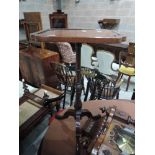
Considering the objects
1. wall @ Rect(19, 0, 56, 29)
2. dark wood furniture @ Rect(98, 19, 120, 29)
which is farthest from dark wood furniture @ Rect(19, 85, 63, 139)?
wall @ Rect(19, 0, 56, 29)

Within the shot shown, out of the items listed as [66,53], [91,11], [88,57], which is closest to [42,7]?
[91,11]

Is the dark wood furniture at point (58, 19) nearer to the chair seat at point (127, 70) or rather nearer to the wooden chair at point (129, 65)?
the wooden chair at point (129, 65)

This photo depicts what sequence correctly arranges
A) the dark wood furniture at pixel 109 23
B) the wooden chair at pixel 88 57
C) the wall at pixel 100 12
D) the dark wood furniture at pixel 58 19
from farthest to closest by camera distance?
the dark wood furniture at pixel 58 19
the dark wood furniture at pixel 109 23
the wall at pixel 100 12
the wooden chair at pixel 88 57

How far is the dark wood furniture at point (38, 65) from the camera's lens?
285 centimetres

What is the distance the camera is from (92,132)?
0.94 meters

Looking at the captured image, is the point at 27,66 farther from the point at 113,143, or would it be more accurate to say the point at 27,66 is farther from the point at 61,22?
the point at 113,143

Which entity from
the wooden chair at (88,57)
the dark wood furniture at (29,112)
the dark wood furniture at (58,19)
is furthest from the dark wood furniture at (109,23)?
the dark wood furniture at (29,112)

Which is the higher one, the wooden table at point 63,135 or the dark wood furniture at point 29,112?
the wooden table at point 63,135

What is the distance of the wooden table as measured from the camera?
896 mm

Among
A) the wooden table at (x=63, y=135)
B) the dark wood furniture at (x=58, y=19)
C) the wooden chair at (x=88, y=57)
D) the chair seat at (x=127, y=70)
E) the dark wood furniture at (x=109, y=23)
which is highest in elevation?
the dark wood furniture at (x=58, y=19)

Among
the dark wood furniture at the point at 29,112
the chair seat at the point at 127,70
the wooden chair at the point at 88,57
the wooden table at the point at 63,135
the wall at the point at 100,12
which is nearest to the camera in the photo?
the wooden table at the point at 63,135
